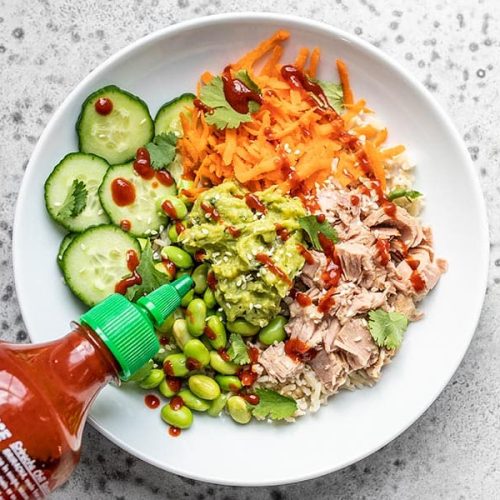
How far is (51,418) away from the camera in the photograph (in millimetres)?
2643

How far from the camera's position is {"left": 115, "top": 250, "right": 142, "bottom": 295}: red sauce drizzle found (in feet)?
9.93

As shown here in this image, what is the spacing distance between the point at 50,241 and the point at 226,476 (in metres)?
1.18

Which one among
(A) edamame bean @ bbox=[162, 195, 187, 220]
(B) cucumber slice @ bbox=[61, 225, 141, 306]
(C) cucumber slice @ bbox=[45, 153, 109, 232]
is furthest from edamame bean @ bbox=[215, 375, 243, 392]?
(C) cucumber slice @ bbox=[45, 153, 109, 232]

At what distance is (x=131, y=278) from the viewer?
3.03 m

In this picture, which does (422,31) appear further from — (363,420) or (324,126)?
(363,420)

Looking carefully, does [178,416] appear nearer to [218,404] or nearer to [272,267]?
[218,404]

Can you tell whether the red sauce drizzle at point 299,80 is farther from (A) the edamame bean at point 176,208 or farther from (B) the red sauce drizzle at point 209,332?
(B) the red sauce drizzle at point 209,332

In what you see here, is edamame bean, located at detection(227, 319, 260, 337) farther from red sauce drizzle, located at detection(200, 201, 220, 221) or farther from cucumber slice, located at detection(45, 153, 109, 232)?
cucumber slice, located at detection(45, 153, 109, 232)

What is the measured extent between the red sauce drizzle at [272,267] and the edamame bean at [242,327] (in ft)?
0.88

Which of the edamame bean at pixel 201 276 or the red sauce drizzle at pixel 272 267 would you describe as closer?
the red sauce drizzle at pixel 272 267

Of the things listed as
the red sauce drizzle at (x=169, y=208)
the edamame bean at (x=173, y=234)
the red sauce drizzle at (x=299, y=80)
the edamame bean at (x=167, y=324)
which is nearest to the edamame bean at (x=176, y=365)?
the edamame bean at (x=167, y=324)

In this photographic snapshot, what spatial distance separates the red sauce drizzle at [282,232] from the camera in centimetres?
293

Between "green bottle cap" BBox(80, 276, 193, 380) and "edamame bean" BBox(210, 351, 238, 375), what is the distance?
0.37m

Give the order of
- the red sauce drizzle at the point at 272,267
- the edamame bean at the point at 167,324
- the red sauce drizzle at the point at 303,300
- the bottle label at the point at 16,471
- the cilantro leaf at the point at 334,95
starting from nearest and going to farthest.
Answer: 1. the bottle label at the point at 16,471
2. the red sauce drizzle at the point at 272,267
3. the red sauce drizzle at the point at 303,300
4. the edamame bean at the point at 167,324
5. the cilantro leaf at the point at 334,95
